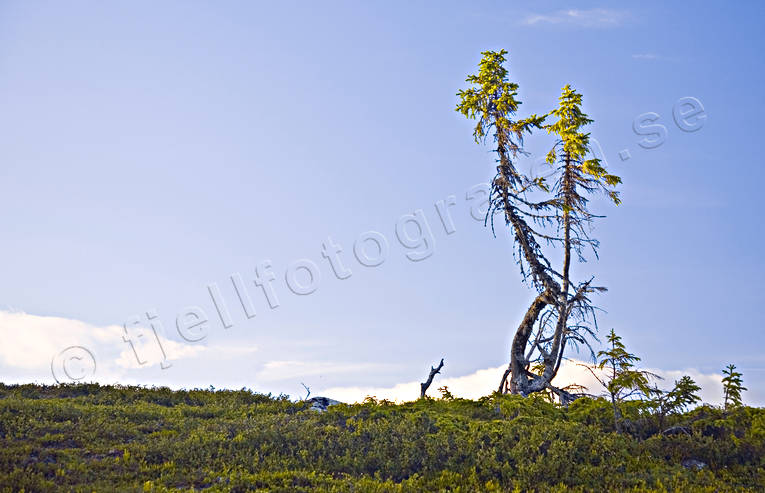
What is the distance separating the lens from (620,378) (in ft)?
51.7

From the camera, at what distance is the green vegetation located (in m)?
12.5

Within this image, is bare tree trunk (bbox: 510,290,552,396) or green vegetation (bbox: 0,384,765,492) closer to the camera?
green vegetation (bbox: 0,384,765,492)

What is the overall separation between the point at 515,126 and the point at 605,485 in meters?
15.0

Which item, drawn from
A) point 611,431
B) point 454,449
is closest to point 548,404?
point 611,431

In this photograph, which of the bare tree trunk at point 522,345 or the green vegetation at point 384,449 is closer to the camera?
the green vegetation at point 384,449

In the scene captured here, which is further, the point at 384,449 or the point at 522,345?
the point at 522,345

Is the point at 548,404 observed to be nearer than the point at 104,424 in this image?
No

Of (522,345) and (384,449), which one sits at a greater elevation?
(522,345)

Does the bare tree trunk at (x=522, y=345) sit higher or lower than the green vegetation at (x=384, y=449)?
higher

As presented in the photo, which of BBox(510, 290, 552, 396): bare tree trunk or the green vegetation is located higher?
BBox(510, 290, 552, 396): bare tree trunk

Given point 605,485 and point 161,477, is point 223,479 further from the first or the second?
point 605,485

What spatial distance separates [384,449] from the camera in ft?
47.3

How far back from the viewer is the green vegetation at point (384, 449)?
1253 centimetres

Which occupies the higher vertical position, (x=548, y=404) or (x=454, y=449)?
(x=548, y=404)
